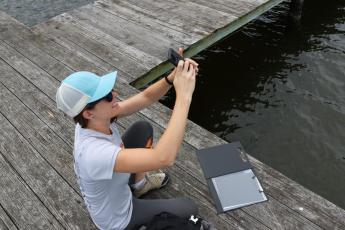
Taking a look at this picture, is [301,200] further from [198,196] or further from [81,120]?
[81,120]

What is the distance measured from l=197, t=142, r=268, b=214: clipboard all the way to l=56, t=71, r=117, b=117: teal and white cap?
6.07 feet

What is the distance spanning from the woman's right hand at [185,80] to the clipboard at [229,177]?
63.3 inches

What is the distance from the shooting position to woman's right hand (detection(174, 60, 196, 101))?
8.99ft

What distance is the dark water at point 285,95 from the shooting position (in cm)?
663

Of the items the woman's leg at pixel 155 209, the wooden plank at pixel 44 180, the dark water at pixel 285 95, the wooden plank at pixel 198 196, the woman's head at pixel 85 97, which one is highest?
the woman's head at pixel 85 97

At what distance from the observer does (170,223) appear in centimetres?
313

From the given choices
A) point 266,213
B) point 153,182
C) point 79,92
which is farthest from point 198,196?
point 79,92

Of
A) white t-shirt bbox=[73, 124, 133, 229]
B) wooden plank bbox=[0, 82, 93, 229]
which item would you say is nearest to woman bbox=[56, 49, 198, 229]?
white t-shirt bbox=[73, 124, 133, 229]

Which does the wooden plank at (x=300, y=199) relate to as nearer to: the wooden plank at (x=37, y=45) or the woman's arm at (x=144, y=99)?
the woman's arm at (x=144, y=99)

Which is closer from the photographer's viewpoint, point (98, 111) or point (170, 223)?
point (98, 111)

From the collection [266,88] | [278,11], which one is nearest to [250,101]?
[266,88]

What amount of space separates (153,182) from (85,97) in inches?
66.3

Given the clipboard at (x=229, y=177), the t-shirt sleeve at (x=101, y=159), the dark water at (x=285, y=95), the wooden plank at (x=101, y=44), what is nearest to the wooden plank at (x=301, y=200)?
the clipboard at (x=229, y=177)

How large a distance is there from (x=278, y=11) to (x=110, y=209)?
9082 mm
